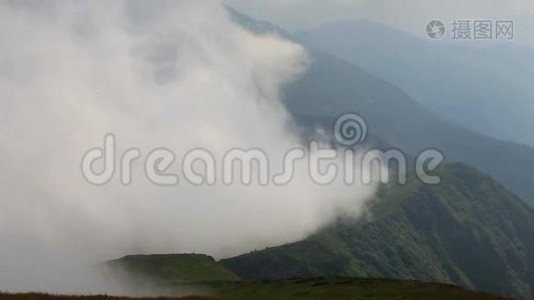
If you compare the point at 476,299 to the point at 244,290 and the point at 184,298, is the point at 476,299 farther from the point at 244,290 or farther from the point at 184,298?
the point at 244,290

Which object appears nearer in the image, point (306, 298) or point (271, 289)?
point (306, 298)

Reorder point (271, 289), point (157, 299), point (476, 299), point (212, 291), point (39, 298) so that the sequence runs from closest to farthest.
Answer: point (39, 298) < point (157, 299) < point (476, 299) < point (271, 289) < point (212, 291)

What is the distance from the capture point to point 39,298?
162ft

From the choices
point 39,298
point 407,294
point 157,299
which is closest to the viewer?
point 39,298

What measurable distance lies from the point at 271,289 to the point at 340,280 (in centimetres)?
1247

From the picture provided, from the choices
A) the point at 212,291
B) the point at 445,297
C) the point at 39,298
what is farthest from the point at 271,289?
the point at 39,298

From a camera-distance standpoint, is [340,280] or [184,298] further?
[340,280]

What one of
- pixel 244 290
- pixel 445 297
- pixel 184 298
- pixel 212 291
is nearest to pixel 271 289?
pixel 244 290

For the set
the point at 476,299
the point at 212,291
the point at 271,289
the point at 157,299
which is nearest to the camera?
the point at 157,299

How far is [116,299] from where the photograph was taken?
50.6 metres

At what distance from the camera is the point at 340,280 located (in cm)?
10875

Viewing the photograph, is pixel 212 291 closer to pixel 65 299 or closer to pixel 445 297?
pixel 445 297

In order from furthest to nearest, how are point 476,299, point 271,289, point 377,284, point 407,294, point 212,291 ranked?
point 212,291, point 271,289, point 377,284, point 407,294, point 476,299

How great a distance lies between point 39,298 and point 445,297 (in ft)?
138
